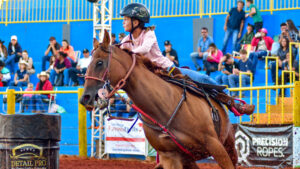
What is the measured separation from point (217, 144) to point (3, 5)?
65.2 feet

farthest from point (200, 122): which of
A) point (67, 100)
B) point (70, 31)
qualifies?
point (70, 31)

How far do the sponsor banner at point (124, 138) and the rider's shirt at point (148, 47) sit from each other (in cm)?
609

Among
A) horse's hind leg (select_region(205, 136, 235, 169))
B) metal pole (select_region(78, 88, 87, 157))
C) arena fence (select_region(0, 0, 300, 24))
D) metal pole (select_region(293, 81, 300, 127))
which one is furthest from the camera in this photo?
arena fence (select_region(0, 0, 300, 24))

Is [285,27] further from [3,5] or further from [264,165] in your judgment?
[3,5]

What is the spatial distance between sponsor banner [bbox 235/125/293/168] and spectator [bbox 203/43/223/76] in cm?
500

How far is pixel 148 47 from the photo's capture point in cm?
712

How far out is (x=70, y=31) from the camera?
23.2m

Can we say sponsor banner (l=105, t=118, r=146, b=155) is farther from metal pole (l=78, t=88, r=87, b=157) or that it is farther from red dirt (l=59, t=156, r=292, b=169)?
metal pole (l=78, t=88, r=87, b=157)

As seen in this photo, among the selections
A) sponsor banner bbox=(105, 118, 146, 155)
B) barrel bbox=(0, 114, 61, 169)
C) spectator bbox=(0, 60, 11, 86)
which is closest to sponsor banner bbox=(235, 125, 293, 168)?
sponsor banner bbox=(105, 118, 146, 155)

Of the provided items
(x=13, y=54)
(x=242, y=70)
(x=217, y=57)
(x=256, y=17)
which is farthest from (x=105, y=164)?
(x=13, y=54)

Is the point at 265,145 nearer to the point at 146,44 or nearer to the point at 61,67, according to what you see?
the point at 146,44

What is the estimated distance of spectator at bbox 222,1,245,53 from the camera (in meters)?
18.4

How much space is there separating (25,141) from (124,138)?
641 cm

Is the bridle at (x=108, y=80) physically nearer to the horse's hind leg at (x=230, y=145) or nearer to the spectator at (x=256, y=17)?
the horse's hind leg at (x=230, y=145)
